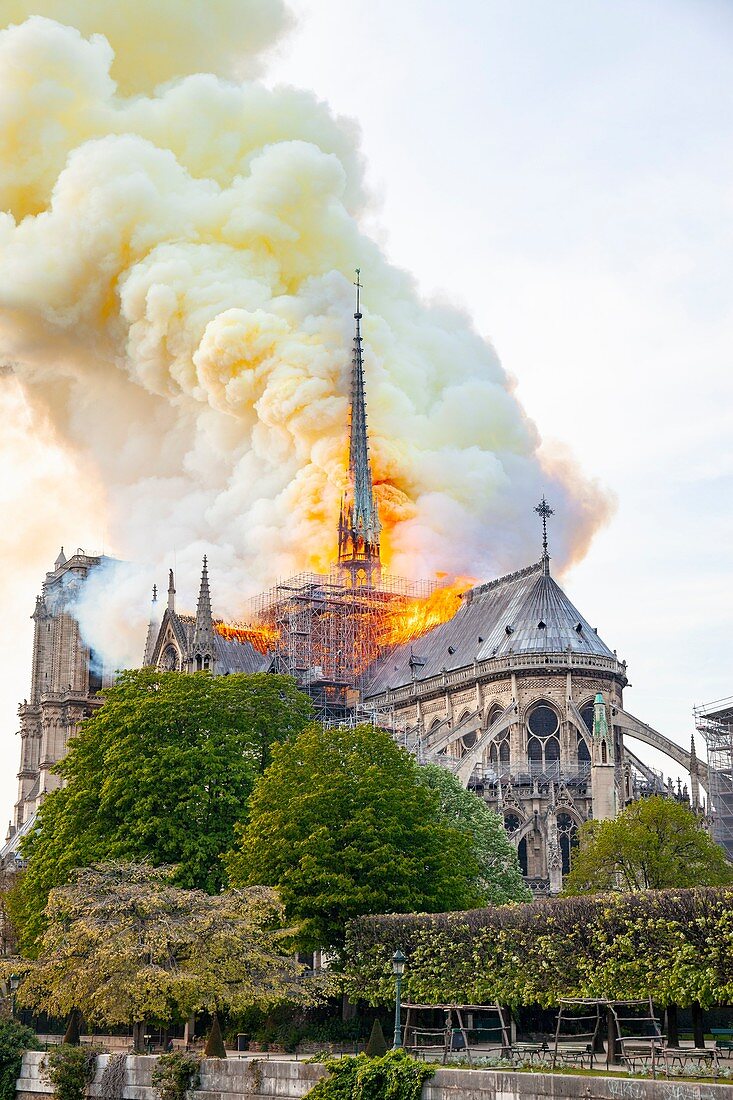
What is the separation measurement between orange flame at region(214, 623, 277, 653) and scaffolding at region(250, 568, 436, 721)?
23 cm

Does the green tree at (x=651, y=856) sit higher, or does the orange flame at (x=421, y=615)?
the orange flame at (x=421, y=615)

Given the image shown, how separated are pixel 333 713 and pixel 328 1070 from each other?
5687 cm

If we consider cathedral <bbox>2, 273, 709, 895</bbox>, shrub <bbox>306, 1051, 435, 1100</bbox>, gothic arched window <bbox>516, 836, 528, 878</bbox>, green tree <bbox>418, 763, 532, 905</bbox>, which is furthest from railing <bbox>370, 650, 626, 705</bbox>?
shrub <bbox>306, 1051, 435, 1100</bbox>

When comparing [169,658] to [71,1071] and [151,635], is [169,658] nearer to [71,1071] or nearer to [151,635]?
[151,635]

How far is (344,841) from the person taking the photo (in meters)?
44.3

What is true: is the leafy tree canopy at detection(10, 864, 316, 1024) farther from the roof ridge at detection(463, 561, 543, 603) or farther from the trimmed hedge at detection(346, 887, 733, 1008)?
the roof ridge at detection(463, 561, 543, 603)

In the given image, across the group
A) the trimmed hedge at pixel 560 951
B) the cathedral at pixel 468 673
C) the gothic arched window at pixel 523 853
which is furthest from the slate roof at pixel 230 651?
the trimmed hedge at pixel 560 951

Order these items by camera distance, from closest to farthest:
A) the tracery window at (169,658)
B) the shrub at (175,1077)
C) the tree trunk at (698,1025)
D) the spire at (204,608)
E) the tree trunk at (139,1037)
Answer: the tree trunk at (698,1025), the shrub at (175,1077), the tree trunk at (139,1037), the spire at (204,608), the tracery window at (169,658)

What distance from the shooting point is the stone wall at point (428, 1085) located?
25.8m

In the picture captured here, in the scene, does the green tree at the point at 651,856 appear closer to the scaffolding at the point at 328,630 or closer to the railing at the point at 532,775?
the railing at the point at 532,775

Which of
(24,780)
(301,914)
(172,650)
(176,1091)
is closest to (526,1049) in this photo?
(176,1091)

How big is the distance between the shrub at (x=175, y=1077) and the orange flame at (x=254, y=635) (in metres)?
56.5

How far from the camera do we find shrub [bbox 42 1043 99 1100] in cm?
3831

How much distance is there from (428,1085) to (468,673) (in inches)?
1974
